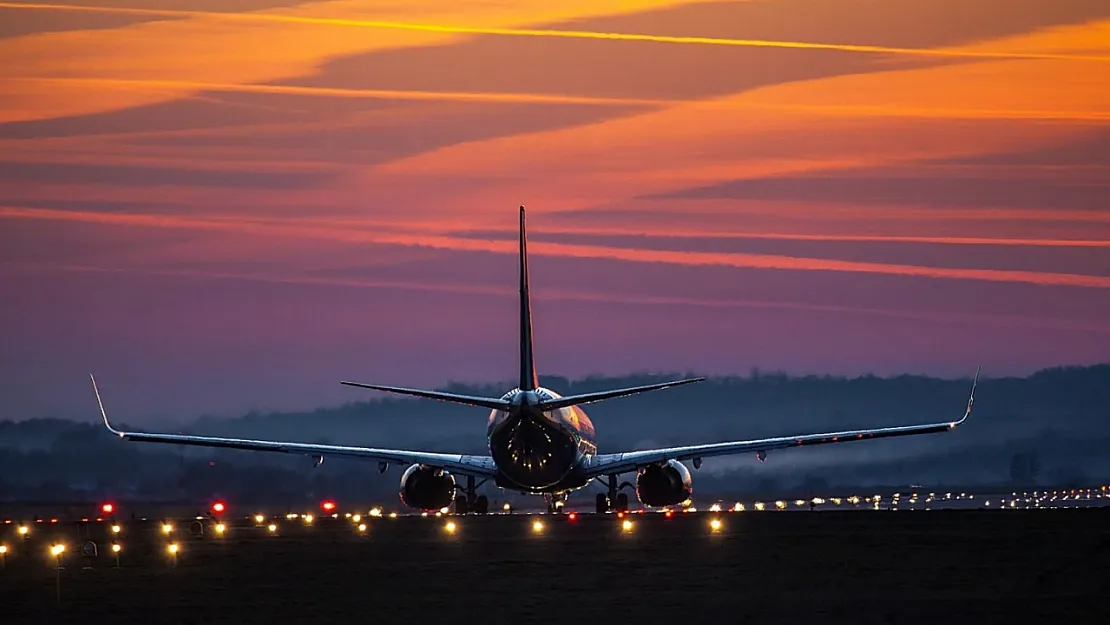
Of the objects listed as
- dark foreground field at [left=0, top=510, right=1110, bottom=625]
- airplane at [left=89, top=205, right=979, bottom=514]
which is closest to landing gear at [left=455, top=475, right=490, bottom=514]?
airplane at [left=89, top=205, right=979, bottom=514]

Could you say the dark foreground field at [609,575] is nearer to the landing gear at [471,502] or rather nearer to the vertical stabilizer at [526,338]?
the vertical stabilizer at [526,338]

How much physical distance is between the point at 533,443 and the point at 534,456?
41.6 inches

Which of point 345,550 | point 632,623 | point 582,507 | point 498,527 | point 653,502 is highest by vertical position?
point 582,507

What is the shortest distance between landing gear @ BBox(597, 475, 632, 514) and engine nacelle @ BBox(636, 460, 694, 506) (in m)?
2.29

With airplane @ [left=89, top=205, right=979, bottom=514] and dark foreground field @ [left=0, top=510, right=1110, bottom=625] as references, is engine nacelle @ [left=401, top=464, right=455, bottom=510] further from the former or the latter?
dark foreground field @ [left=0, top=510, right=1110, bottom=625]

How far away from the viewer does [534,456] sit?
77.2 metres

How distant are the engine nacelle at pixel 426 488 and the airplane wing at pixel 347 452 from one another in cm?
45

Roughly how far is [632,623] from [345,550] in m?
19.2

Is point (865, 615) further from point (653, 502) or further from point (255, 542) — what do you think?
point (653, 502)

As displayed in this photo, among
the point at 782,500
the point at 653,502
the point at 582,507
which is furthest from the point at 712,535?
the point at 782,500

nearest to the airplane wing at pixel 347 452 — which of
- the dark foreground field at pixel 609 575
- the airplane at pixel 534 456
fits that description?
the airplane at pixel 534 456

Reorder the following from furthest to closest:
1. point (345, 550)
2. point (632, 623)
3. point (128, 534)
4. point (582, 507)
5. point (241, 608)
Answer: point (582, 507), point (128, 534), point (345, 550), point (241, 608), point (632, 623)

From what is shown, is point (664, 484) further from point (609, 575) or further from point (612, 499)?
point (609, 575)

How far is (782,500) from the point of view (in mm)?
118812
